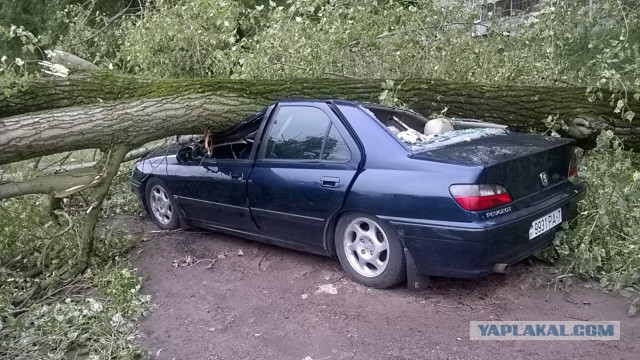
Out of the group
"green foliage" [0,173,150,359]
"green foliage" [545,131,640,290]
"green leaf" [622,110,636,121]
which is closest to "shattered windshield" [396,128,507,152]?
"green foliage" [545,131,640,290]

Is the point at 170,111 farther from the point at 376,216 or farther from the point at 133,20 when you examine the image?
the point at 133,20

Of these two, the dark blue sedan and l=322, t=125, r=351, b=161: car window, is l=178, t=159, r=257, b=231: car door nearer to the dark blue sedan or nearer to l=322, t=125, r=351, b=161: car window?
the dark blue sedan

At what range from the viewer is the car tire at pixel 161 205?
6.02m

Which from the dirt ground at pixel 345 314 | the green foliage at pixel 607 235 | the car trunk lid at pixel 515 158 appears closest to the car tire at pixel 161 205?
the dirt ground at pixel 345 314

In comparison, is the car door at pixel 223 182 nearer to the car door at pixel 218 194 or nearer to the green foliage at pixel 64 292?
the car door at pixel 218 194

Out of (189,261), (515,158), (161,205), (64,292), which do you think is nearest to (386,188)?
(515,158)

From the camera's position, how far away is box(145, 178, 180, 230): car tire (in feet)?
19.7

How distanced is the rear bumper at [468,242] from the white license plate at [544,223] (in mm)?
38

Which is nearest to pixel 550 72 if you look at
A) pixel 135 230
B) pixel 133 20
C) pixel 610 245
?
pixel 610 245

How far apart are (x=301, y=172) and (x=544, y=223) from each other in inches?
72.8

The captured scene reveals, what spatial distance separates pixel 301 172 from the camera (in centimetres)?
454

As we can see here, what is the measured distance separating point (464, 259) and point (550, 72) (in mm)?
3994

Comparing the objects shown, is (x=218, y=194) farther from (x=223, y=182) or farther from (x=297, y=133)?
(x=297, y=133)

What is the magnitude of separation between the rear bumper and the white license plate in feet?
0.12
